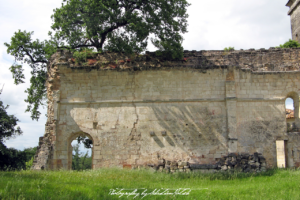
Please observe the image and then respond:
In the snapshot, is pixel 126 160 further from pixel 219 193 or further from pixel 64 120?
pixel 219 193

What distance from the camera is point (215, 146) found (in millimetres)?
12508

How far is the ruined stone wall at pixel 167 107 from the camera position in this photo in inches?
494

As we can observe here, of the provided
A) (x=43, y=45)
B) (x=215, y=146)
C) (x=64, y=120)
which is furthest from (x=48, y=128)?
(x=215, y=146)

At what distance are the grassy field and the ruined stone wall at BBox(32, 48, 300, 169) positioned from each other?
2019mm

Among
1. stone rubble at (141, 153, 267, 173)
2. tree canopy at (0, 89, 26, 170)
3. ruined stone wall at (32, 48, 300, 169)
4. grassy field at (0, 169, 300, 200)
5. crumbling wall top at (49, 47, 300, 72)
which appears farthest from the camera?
tree canopy at (0, 89, 26, 170)

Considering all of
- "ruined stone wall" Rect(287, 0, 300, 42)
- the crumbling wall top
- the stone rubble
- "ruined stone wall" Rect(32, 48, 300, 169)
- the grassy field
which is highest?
"ruined stone wall" Rect(287, 0, 300, 42)

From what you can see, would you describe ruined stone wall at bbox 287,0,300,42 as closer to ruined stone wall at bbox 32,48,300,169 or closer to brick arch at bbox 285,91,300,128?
ruined stone wall at bbox 32,48,300,169

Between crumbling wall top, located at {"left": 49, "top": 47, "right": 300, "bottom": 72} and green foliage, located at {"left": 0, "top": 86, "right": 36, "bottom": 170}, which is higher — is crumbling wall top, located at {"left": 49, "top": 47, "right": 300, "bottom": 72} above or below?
above

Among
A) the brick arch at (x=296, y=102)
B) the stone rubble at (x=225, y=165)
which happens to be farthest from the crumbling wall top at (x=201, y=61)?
the stone rubble at (x=225, y=165)

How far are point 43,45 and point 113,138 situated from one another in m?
8.09

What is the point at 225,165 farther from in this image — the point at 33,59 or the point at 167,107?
the point at 33,59

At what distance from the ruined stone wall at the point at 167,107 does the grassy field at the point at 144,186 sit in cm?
202

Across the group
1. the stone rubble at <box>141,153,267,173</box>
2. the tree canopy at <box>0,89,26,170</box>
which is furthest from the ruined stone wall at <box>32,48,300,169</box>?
the tree canopy at <box>0,89,26,170</box>

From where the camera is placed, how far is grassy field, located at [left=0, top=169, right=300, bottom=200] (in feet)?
22.3
